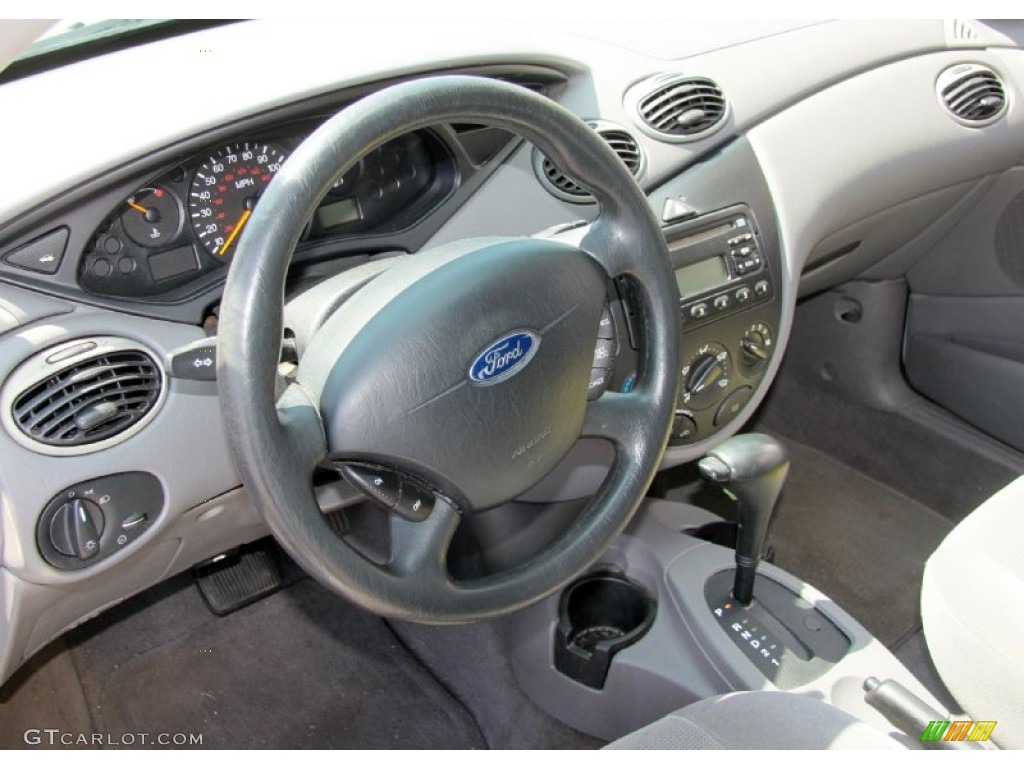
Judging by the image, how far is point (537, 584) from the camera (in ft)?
3.34

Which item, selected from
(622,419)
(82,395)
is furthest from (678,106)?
(82,395)

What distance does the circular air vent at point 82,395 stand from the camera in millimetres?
1046

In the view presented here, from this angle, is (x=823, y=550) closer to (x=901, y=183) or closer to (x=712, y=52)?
(x=901, y=183)

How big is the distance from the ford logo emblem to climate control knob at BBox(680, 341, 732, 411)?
49cm

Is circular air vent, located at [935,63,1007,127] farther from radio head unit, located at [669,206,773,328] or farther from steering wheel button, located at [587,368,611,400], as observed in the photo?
steering wheel button, located at [587,368,611,400]

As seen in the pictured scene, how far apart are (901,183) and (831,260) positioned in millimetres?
203

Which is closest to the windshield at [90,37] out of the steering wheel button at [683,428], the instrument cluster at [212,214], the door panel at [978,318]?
the instrument cluster at [212,214]

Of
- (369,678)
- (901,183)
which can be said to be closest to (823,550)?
(901,183)

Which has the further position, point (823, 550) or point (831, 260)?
point (823, 550)

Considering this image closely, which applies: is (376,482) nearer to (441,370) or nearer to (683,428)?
(441,370)

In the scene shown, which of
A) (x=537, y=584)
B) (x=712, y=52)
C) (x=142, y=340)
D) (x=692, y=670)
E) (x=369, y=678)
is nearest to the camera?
(x=537, y=584)

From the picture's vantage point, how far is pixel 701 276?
55.6 inches

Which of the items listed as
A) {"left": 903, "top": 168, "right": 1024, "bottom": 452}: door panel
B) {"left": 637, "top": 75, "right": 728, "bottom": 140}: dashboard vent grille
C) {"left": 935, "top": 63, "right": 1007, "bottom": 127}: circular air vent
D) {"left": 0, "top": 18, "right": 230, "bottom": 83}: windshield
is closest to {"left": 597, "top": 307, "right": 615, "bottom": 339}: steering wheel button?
{"left": 637, "top": 75, "right": 728, "bottom": 140}: dashboard vent grille

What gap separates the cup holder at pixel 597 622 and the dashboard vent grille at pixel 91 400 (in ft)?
2.43
